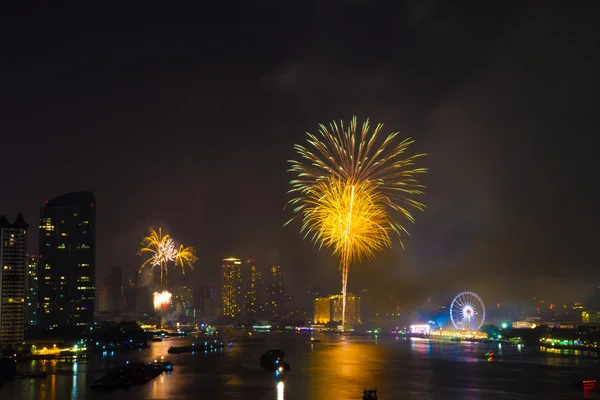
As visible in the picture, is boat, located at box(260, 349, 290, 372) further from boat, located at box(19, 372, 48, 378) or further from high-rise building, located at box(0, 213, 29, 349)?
high-rise building, located at box(0, 213, 29, 349)

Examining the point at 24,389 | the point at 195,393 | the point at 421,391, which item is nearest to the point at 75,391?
the point at 24,389

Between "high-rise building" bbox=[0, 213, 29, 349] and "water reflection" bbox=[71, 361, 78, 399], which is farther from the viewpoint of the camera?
"high-rise building" bbox=[0, 213, 29, 349]

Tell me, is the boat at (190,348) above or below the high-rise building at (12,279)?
below

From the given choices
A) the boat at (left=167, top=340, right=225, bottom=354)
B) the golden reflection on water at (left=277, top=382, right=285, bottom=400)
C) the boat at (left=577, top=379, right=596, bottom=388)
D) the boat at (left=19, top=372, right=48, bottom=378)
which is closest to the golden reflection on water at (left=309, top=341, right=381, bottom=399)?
the golden reflection on water at (left=277, top=382, right=285, bottom=400)

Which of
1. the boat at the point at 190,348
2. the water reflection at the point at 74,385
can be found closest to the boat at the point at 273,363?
the water reflection at the point at 74,385

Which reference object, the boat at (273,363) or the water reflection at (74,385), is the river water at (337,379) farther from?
the boat at (273,363)

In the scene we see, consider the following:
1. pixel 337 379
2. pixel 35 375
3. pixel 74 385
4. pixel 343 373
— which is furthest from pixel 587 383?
pixel 35 375
